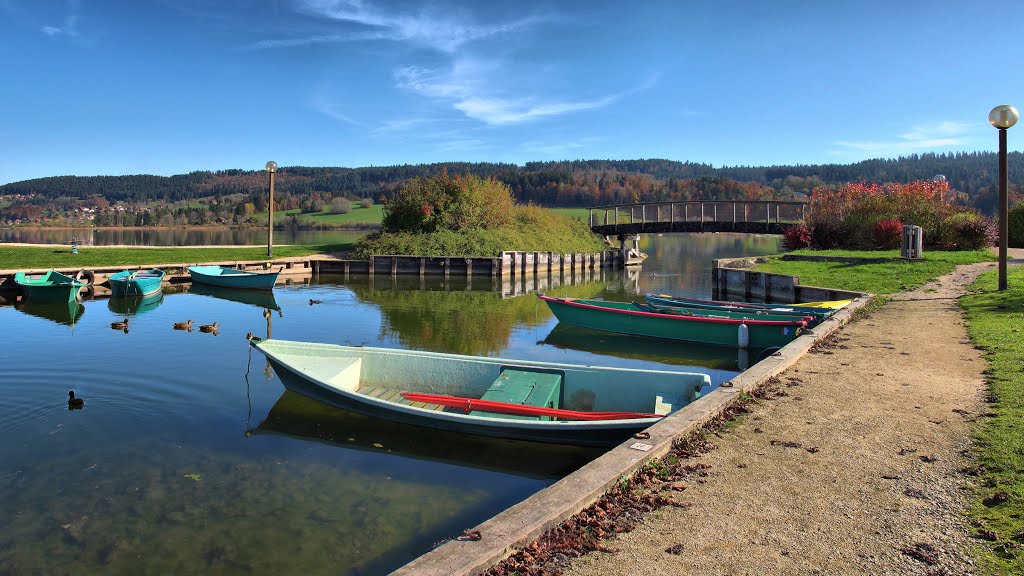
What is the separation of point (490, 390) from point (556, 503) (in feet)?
13.4

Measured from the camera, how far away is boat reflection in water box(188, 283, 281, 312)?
907 inches

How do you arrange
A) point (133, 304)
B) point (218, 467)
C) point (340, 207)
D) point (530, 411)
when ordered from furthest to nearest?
point (340, 207)
point (133, 304)
point (530, 411)
point (218, 467)

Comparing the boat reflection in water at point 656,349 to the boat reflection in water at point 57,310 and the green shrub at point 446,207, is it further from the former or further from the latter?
the green shrub at point 446,207

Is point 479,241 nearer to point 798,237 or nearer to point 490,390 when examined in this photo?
point 798,237

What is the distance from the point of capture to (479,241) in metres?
39.9

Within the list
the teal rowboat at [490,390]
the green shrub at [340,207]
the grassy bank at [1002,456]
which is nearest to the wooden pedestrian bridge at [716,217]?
the grassy bank at [1002,456]

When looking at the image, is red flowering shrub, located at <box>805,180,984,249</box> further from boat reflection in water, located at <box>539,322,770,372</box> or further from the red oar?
the red oar

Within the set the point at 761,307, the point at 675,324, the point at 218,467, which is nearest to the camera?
the point at 218,467

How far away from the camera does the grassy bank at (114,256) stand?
28.5m

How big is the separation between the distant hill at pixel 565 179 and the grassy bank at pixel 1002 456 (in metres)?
87.8

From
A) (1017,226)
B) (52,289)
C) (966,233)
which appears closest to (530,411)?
(52,289)

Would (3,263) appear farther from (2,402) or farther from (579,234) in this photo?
(579,234)

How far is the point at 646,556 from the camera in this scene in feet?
12.8

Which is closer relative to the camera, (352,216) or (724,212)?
(724,212)
